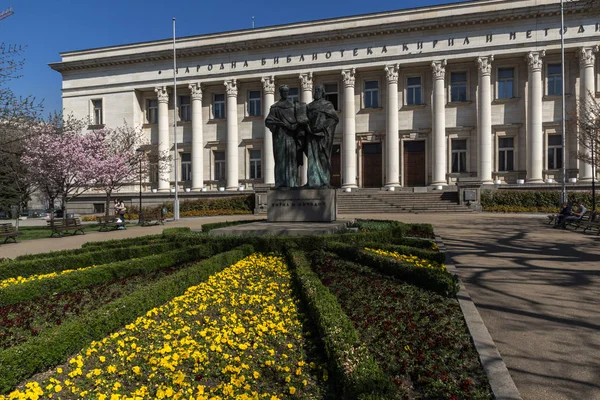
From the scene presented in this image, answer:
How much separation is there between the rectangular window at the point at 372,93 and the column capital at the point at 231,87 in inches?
482

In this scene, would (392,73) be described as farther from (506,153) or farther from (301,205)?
(301,205)

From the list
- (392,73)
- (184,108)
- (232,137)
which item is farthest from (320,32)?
(184,108)

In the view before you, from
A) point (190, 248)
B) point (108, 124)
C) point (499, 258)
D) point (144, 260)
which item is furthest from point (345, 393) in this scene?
point (108, 124)

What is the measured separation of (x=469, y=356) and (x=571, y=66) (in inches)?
1421

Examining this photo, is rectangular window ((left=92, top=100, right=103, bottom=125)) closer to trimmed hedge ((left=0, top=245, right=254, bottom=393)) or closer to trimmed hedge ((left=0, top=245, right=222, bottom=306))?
trimmed hedge ((left=0, top=245, right=222, bottom=306))

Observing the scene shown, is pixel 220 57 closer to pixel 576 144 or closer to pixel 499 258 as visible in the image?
pixel 576 144

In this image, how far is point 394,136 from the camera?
1346 inches

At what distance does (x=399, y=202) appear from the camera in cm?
2984

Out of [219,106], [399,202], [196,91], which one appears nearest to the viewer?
[399,202]

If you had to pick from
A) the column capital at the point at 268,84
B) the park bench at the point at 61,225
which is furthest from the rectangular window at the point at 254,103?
the park bench at the point at 61,225

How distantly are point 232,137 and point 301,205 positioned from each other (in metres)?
26.5

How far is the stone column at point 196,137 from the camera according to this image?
38219 mm

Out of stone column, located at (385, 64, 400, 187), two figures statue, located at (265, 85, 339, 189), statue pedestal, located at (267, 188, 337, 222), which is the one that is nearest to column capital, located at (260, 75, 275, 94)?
stone column, located at (385, 64, 400, 187)

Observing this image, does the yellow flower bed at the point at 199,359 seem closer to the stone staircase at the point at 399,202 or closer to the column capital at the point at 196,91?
the stone staircase at the point at 399,202
